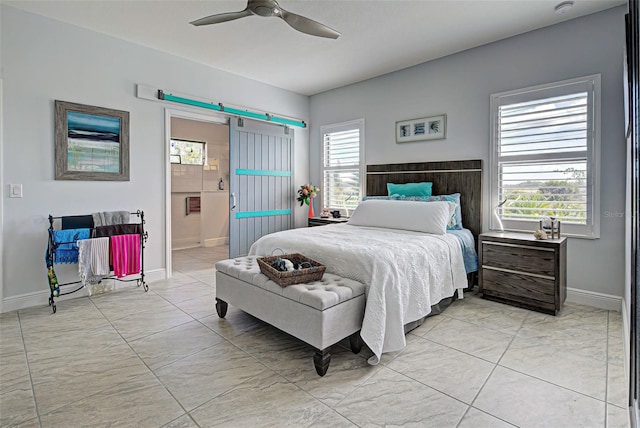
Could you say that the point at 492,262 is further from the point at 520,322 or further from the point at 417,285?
the point at 417,285

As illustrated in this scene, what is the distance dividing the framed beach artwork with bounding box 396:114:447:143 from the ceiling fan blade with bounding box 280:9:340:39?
2.02 meters

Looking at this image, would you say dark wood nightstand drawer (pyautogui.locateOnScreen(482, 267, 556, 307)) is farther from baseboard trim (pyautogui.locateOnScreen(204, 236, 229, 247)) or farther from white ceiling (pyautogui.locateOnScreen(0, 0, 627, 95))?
baseboard trim (pyautogui.locateOnScreen(204, 236, 229, 247))

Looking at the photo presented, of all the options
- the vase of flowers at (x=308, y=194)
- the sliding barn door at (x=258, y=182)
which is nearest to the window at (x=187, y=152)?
the sliding barn door at (x=258, y=182)

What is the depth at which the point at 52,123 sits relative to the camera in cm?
336

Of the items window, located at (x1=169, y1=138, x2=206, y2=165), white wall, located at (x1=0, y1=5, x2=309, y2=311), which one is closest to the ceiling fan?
white wall, located at (x1=0, y1=5, x2=309, y2=311)

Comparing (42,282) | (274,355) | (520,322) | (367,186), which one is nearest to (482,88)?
(367,186)

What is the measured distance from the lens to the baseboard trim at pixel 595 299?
3082mm

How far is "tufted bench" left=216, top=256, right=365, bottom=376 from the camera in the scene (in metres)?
2.07

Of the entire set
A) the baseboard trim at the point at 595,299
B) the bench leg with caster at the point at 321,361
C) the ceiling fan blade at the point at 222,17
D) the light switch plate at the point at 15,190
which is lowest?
the bench leg with caster at the point at 321,361

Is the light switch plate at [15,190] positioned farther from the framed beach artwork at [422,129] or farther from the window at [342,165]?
the framed beach artwork at [422,129]

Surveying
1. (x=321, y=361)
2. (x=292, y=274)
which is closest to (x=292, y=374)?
(x=321, y=361)

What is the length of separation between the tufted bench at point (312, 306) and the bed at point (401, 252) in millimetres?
106

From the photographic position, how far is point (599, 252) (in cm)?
316

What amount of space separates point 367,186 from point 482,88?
196 centimetres
